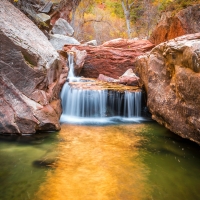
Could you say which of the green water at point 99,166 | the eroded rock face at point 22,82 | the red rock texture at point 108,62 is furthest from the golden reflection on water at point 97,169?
the red rock texture at point 108,62

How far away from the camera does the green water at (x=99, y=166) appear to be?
11.5ft

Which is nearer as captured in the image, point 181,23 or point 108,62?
point 181,23

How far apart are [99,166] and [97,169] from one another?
12 centimetres

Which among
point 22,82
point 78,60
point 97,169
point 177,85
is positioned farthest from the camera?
point 78,60

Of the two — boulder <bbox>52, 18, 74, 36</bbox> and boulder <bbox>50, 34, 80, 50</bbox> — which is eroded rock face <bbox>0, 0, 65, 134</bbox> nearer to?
boulder <bbox>50, 34, 80, 50</bbox>

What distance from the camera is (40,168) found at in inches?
165

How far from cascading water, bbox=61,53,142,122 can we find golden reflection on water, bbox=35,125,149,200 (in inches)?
78.3

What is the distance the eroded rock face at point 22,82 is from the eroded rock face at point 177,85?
2.95 meters

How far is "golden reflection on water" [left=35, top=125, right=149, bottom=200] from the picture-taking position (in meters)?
3.47

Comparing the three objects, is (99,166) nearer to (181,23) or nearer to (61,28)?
(181,23)

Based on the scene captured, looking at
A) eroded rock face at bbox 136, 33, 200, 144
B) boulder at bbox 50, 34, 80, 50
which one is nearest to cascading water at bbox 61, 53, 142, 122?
eroded rock face at bbox 136, 33, 200, 144

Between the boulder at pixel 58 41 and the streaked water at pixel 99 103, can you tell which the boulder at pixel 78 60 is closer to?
the streaked water at pixel 99 103

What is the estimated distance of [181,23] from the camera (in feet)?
34.8

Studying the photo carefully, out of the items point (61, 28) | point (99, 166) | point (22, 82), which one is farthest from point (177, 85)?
point (61, 28)
